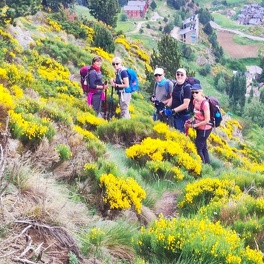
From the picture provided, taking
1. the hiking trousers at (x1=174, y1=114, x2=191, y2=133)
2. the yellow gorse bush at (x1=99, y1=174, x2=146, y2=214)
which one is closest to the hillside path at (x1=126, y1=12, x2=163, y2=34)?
the hiking trousers at (x1=174, y1=114, x2=191, y2=133)

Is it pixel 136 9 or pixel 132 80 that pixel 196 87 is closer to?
pixel 132 80

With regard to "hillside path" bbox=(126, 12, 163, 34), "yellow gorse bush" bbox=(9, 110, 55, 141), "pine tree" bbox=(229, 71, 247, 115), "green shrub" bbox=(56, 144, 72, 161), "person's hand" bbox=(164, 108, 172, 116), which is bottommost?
"pine tree" bbox=(229, 71, 247, 115)

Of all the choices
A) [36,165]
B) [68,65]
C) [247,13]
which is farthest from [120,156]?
[247,13]

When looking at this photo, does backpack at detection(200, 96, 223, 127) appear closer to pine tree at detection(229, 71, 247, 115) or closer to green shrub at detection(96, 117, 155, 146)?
green shrub at detection(96, 117, 155, 146)

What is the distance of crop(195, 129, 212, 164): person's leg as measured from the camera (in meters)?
7.50

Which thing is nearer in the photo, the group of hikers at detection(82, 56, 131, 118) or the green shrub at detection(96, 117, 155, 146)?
the green shrub at detection(96, 117, 155, 146)

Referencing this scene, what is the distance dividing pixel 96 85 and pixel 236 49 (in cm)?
11119

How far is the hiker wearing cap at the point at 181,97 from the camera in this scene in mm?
7614

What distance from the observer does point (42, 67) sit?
44.4ft

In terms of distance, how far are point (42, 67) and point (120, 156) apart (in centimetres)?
778

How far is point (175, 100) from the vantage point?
8.00 metres

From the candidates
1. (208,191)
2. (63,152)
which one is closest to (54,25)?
(63,152)

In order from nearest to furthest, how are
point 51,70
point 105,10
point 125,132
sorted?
point 125,132 < point 51,70 < point 105,10

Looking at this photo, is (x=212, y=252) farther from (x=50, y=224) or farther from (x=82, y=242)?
(x=50, y=224)
